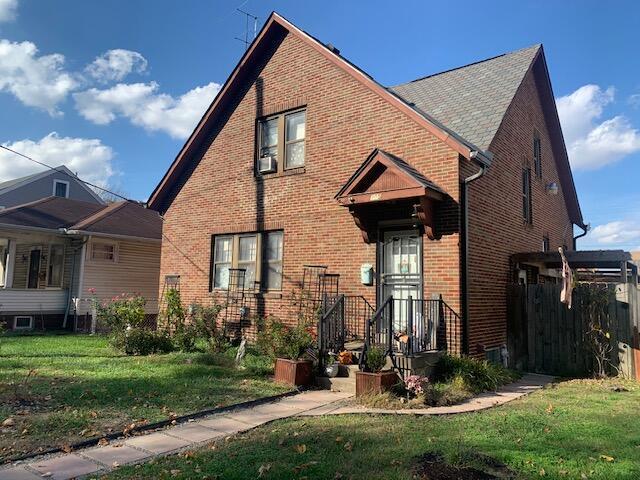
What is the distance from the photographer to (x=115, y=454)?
197 inches

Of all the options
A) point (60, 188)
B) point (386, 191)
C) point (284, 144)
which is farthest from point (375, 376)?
point (60, 188)

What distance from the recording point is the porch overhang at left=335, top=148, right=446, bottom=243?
8883 millimetres

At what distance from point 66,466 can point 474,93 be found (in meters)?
10.9

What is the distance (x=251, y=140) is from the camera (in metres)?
12.9

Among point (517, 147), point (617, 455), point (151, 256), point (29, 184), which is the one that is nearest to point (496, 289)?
point (517, 147)

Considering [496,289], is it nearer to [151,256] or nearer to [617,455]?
[617,455]

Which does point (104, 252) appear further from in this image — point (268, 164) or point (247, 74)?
point (268, 164)

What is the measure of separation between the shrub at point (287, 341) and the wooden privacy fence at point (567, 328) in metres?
4.63

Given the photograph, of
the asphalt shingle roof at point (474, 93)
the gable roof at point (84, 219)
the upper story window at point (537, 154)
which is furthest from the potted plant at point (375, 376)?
the gable roof at point (84, 219)

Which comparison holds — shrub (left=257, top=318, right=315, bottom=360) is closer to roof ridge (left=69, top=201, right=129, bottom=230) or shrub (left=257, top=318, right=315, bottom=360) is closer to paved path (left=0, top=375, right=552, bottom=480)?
paved path (left=0, top=375, right=552, bottom=480)

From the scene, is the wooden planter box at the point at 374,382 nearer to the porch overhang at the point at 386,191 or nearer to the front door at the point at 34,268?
the porch overhang at the point at 386,191

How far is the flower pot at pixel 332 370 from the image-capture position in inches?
332

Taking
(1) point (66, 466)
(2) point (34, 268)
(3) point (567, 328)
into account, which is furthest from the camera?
(2) point (34, 268)

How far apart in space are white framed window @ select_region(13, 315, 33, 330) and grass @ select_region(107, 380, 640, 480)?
13.8 meters
